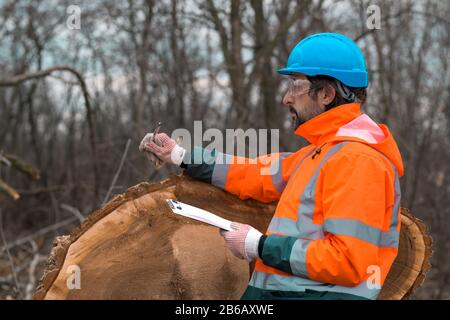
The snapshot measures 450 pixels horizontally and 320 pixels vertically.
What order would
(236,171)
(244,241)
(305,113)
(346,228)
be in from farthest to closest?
(236,171)
(305,113)
(244,241)
(346,228)

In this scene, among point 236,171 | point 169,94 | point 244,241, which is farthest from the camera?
point 169,94

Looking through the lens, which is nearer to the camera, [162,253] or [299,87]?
[299,87]

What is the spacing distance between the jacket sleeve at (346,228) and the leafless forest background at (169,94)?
3.90 m

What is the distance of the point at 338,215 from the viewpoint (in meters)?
2.54

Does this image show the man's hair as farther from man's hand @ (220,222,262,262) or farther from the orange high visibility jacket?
man's hand @ (220,222,262,262)

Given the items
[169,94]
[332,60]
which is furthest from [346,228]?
[169,94]

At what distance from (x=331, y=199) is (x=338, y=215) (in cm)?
7

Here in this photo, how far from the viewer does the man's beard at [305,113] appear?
9.53 feet

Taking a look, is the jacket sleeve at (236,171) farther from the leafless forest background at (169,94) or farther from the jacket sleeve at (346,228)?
the leafless forest background at (169,94)

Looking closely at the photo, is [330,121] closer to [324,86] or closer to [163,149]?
[324,86]

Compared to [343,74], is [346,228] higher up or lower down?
lower down

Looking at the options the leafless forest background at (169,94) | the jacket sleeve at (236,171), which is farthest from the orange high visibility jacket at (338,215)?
the leafless forest background at (169,94)

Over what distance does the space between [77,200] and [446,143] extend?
6.92m

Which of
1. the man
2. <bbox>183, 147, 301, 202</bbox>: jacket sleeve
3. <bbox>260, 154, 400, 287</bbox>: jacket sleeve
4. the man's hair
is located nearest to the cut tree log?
<bbox>183, 147, 301, 202</bbox>: jacket sleeve
